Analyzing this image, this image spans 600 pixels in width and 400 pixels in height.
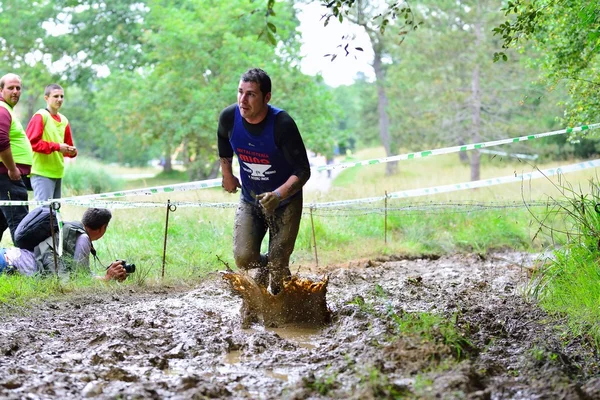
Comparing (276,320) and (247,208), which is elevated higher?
(247,208)

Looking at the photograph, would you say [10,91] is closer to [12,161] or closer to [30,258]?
[12,161]

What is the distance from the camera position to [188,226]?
12188 millimetres

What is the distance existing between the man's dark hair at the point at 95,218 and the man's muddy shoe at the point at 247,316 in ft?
6.92

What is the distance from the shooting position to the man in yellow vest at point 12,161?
846 cm

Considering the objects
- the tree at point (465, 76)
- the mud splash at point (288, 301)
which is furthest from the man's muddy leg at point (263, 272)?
the tree at point (465, 76)

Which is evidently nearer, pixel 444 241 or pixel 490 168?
pixel 444 241

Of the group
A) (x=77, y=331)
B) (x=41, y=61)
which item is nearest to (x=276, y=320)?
(x=77, y=331)

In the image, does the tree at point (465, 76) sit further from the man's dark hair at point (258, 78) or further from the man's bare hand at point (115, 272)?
the man's dark hair at point (258, 78)

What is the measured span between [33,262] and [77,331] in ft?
7.56

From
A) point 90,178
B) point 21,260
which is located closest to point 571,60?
point 21,260

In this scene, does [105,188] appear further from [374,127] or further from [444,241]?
[374,127]

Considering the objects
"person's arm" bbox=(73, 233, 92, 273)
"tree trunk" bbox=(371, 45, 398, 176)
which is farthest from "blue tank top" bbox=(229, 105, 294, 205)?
"tree trunk" bbox=(371, 45, 398, 176)

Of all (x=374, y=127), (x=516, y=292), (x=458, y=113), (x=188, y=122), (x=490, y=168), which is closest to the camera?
(x=516, y=292)

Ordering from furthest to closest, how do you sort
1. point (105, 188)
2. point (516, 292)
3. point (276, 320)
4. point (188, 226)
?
point (105, 188) < point (188, 226) < point (516, 292) < point (276, 320)
